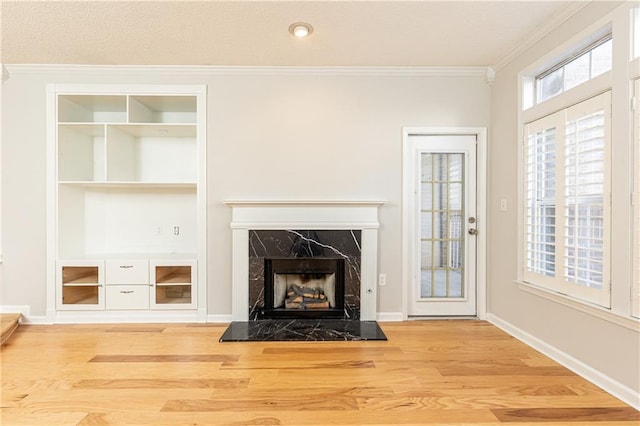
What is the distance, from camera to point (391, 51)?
296 centimetres

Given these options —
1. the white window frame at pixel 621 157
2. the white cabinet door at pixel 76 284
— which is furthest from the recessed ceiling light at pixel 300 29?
the white cabinet door at pixel 76 284

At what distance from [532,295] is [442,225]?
101 cm

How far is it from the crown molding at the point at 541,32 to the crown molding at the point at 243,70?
24 centimetres

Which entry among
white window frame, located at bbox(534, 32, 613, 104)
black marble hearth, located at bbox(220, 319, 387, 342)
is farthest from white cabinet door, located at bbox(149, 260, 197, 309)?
white window frame, located at bbox(534, 32, 613, 104)

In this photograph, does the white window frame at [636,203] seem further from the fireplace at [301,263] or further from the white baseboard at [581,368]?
the fireplace at [301,263]

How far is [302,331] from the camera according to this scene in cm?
301

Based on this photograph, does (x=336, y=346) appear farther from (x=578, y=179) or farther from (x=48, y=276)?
(x=48, y=276)

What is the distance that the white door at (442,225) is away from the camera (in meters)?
3.41

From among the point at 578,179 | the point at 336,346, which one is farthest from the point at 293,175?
the point at 578,179

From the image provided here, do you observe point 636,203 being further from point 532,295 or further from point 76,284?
point 76,284

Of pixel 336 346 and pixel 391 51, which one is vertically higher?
pixel 391 51

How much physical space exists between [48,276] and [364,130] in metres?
3.39

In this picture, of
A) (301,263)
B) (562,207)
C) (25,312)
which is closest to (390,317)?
(301,263)

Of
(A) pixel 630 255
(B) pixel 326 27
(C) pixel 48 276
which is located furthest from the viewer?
(C) pixel 48 276
